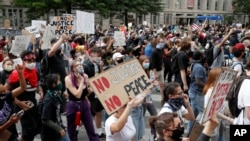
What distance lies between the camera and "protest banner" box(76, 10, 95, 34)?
1062cm

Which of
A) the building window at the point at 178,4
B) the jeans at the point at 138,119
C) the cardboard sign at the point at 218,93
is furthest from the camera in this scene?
the building window at the point at 178,4

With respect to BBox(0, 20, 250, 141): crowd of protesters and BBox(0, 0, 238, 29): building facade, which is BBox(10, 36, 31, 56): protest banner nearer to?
BBox(0, 20, 250, 141): crowd of protesters

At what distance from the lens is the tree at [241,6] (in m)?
60.7

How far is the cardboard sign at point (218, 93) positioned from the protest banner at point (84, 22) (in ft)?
25.3

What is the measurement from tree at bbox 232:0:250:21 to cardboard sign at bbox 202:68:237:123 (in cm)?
6118

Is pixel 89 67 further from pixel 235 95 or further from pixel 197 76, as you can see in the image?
pixel 235 95

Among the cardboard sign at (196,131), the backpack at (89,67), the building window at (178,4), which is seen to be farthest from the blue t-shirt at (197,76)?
the building window at (178,4)

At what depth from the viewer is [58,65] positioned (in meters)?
Result: 6.70

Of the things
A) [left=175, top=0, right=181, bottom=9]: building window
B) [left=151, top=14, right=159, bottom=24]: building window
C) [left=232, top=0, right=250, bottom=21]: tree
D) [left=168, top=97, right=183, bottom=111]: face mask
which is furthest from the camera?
[left=232, top=0, right=250, bottom=21]: tree

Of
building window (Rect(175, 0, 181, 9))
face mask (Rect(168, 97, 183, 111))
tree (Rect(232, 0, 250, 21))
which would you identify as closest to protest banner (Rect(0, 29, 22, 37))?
face mask (Rect(168, 97, 183, 111))

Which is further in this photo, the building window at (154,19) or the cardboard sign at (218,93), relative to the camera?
the building window at (154,19)

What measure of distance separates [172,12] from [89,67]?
53.5 metres

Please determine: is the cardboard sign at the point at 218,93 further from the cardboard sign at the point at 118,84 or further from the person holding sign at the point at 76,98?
the person holding sign at the point at 76,98

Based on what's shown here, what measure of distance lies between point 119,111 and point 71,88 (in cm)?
161
